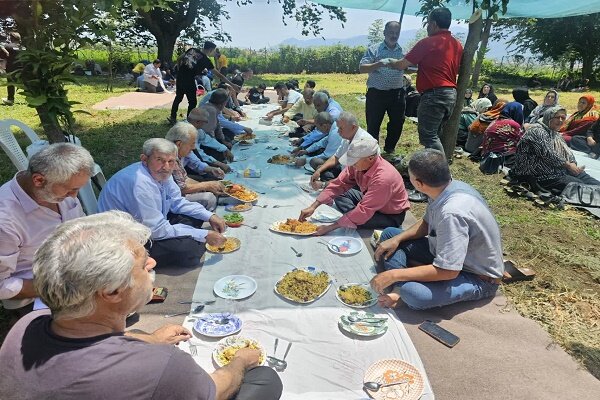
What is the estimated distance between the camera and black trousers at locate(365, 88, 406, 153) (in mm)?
6555

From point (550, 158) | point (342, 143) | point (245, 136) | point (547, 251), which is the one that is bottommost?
point (547, 251)

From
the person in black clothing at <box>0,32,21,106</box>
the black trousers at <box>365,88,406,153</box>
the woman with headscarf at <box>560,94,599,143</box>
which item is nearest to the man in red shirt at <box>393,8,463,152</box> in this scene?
the black trousers at <box>365,88,406,153</box>

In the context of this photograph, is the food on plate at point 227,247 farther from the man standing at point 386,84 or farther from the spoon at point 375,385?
the man standing at point 386,84

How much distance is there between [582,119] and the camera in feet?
25.3

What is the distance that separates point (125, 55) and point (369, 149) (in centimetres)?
2320

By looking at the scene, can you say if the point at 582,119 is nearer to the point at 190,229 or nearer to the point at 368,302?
the point at 368,302

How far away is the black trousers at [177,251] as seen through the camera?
11.2ft

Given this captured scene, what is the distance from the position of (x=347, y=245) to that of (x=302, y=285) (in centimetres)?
89

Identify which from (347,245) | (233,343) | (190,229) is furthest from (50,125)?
(347,245)

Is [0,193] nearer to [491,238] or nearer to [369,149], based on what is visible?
[369,149]

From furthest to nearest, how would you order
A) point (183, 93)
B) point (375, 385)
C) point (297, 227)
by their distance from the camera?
1. point (183, 93)
2. point (297, 227)
3. point (375, 385)

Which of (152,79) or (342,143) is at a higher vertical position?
(152,79)

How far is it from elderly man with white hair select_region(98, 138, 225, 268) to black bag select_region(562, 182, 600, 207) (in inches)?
185

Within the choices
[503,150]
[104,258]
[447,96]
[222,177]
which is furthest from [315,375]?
[503,150]
